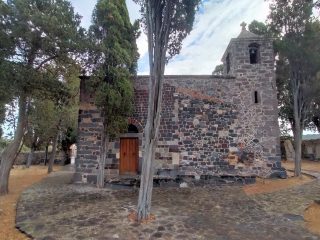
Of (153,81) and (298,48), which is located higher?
(298,48)

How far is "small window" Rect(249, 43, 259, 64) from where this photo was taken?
14.0m

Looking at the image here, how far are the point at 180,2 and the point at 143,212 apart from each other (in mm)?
6364

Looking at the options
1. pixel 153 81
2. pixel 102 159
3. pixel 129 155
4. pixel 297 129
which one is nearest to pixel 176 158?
pixel 129 155

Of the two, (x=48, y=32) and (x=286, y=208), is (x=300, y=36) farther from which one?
(x=48, y=32)

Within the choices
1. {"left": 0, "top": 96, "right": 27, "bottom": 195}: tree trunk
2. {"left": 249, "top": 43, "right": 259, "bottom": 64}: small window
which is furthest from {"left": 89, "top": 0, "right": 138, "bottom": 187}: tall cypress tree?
{"left": 249, "top": 43, "right": 259, "bottom": 64}: small window

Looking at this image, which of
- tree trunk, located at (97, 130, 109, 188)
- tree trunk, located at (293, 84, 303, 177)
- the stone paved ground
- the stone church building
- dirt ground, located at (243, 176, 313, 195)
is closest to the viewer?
the stone paved ground

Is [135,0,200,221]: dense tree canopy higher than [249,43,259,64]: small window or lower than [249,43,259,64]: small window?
lower

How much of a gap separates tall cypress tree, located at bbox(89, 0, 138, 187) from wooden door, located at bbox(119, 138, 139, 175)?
1110 mm

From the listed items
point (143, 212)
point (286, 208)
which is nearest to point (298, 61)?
point (286, 208)

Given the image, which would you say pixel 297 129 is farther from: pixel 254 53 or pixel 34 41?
pixel 34 41

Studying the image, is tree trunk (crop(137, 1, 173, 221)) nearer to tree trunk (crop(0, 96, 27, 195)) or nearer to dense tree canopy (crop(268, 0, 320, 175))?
tree trunk (crop(0, 96, 27, 195))

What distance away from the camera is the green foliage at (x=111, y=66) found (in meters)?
11.0

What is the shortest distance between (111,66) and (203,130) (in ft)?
17.3

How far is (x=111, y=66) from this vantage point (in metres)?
11.2
